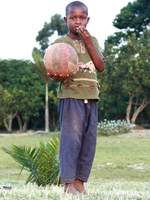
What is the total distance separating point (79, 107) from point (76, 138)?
31 cm

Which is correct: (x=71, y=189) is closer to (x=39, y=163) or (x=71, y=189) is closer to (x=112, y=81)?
(x=39, y=163)

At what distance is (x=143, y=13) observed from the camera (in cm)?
2948

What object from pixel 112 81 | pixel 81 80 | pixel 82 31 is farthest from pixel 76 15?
pixel 112 81

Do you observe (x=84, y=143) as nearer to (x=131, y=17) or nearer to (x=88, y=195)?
(x=88, y=195)

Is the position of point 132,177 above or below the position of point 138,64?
below

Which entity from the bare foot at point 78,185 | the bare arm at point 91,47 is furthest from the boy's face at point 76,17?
the bare foot at point 78,185

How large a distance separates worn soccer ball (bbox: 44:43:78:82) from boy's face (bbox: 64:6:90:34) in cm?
25

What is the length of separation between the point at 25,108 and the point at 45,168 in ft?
85.7

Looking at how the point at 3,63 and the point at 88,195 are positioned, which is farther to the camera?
the point at 3,63

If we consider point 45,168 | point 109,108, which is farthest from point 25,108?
point 45,168

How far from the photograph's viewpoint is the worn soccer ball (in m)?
3.53

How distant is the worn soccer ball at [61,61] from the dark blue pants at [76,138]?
290 millimetres

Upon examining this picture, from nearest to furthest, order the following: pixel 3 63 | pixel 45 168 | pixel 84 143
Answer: pixel 84 143 → pixel 45 168 → pixel 3 63

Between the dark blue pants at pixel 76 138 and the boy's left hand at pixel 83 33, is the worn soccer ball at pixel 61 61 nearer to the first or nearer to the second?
the boy's left hand at pixel 83 33
